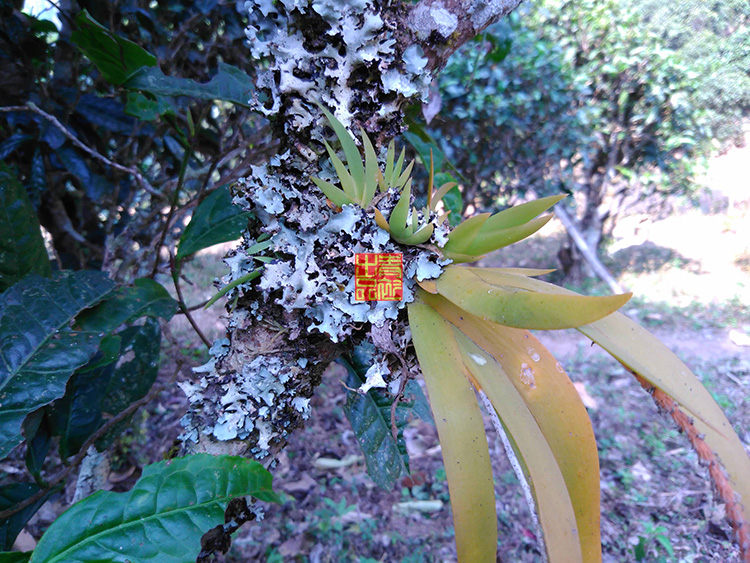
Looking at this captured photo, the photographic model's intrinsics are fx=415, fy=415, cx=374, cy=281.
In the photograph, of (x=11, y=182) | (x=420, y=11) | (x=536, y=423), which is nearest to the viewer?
(x=536, y=423)

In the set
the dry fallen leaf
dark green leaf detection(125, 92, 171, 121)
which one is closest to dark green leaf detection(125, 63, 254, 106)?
dark green leaf detection(125, 92, 171, 121)

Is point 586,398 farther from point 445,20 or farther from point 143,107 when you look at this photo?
point 143,107

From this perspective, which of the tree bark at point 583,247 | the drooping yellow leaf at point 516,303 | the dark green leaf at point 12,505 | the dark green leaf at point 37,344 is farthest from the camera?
the tree bark at point 583,247

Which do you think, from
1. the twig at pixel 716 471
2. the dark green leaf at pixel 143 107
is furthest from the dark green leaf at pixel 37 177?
the twig at pixel 716 471

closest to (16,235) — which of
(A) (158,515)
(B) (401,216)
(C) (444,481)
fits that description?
(A) (158,515)

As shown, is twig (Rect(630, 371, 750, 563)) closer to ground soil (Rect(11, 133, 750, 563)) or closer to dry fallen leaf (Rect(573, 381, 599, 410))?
ground soil (Rect(11, 133, 750, 563))

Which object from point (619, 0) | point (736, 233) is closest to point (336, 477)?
point (619, 0)

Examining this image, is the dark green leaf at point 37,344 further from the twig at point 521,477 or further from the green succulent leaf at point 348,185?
the twig at point 521,477

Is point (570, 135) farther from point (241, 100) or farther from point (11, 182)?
point (11, 182)
